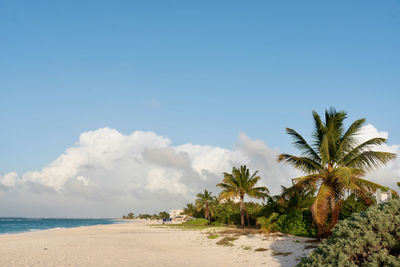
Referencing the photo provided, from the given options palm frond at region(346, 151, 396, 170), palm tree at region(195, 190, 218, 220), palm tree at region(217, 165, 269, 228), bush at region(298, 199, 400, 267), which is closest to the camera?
bush at region(298, 199, 400, 267)

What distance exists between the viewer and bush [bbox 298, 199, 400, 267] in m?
7.63

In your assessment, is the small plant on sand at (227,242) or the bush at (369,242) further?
the small plant on sand at (227,242)

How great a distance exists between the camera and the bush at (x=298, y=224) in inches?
784

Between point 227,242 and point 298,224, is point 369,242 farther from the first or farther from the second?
point 298,224

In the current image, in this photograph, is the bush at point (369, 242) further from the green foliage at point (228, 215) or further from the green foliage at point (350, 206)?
the green foliage at point (228, 215)

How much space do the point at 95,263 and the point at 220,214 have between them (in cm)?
3575

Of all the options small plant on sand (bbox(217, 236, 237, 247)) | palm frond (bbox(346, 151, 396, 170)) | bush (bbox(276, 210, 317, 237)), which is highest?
palm frond (bbox(346, 151, 396, 170))

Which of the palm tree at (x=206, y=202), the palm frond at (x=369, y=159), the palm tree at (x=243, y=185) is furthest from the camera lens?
the palm tree at (x=206, y=202)

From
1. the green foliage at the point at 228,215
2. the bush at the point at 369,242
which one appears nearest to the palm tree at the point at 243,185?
the green foliage at the point at 228,215

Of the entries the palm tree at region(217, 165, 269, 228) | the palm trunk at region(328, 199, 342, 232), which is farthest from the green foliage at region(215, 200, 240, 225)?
→ the palm trunk at region(328, 199, 342, 232)

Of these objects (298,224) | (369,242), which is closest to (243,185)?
(298,224)

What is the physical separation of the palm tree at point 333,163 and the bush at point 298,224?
10.4ft

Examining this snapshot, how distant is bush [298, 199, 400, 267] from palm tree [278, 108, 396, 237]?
6.74 metres

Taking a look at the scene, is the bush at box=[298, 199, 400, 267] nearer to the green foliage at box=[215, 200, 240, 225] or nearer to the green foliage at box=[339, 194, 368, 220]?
the green foliage at box=[339, 194, 368, 220]
